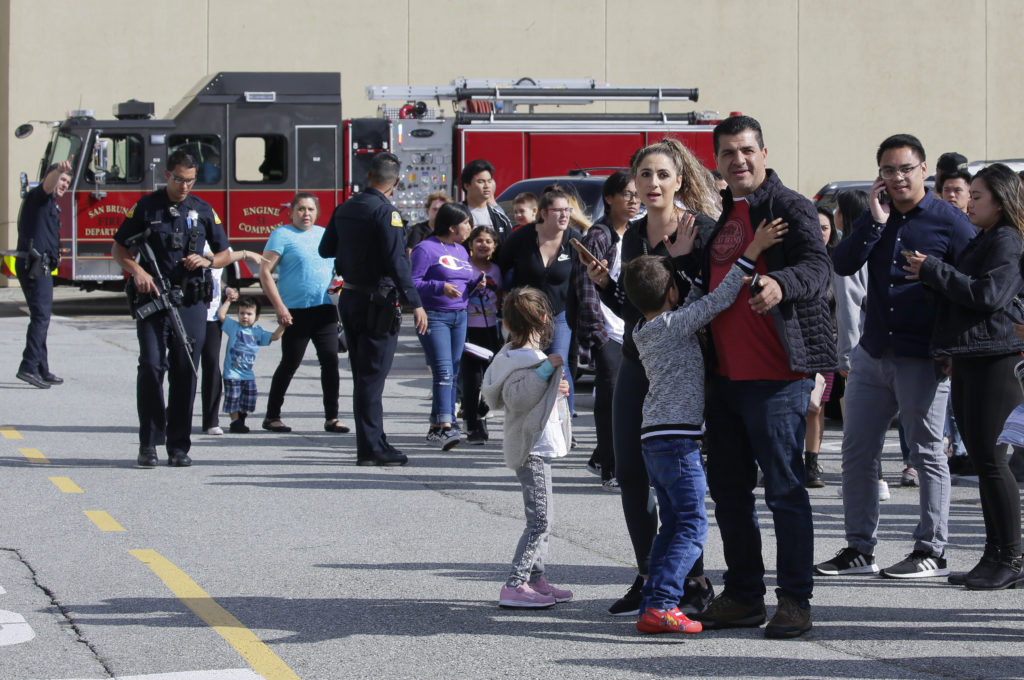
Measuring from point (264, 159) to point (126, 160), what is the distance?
2.04 metres

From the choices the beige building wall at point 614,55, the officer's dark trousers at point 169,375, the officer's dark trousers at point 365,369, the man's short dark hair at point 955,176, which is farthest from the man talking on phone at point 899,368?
the beige building wall at point 614,55

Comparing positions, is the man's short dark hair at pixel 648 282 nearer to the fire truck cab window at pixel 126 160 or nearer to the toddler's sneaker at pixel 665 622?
the toddler's sneaker at pixel 665 622

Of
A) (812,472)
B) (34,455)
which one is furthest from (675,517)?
(34,455)

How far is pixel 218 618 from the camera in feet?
18.1

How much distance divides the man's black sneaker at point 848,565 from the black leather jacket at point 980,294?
1.00 m

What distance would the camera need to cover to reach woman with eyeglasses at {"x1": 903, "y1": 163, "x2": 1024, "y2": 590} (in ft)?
19.6

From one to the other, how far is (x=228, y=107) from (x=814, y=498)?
15523mm

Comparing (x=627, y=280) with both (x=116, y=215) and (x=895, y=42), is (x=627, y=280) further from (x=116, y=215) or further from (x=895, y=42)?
(x=895, y=42)

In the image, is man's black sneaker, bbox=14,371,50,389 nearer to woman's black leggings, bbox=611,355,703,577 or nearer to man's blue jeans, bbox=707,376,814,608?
woman's black leggings, bbox=611,355,703,577

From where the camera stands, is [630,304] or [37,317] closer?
[630,304]

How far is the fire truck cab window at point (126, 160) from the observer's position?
21375 mm

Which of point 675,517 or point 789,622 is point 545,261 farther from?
point 789,622

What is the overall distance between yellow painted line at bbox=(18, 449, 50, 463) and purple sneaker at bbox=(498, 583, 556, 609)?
15.8ft

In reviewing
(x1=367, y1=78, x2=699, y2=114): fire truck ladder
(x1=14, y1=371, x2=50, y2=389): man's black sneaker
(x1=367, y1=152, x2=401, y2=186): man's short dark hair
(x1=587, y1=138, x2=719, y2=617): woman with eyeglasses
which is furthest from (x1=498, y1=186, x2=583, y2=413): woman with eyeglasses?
(x1=367, y1=78, x2=699, y2=114): fire truck ladder
